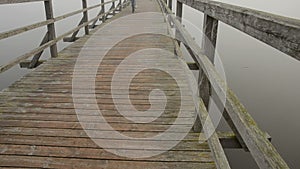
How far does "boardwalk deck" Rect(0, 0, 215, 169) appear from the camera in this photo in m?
2.19

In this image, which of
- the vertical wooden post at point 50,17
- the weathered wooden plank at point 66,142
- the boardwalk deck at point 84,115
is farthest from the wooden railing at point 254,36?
the vertical wooden post at point 50,17

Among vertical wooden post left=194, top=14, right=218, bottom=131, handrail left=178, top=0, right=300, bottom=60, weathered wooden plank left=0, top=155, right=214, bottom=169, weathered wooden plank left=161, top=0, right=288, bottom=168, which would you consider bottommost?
weathered wooden plank left=0, top=155, right=214, bottom=169

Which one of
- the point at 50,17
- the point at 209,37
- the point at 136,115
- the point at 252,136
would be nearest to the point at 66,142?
the point at 136,115

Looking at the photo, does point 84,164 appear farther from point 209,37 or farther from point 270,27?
point 270,27

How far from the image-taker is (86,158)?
2.20m

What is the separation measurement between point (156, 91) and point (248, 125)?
7.80 ft

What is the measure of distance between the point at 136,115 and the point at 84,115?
586 millimetres

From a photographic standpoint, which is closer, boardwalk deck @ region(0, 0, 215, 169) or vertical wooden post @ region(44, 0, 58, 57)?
boardwalk deck @ region(0, 0, 215, 169)

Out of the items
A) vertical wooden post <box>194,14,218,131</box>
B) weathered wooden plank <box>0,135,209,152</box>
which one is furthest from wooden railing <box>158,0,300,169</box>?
weathered wooden plank <box>0,135,209,152</box>

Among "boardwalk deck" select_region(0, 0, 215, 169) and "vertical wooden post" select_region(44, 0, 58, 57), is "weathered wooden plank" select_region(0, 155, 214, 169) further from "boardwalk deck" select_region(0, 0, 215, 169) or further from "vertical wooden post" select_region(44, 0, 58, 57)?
"vertical wooden post" select_region(44, 0, 58, 57)

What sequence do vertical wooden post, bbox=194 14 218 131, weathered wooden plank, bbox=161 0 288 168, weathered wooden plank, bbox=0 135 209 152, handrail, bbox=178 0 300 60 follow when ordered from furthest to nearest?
weathered wooden plank, bbox=0 135 209 152 < vertical wooden post, bbox=194 14 218 131 < weathered wooden plank, bbox=161 0 288 168 < handrail, bbox=178 0 300 60

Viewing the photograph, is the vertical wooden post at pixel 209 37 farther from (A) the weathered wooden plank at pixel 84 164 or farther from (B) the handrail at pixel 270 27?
(A) the weathered wooden plank at pixel 84 164

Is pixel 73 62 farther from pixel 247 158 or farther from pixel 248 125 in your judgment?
pixel 247 158

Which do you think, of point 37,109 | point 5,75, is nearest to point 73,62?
point 37,109
